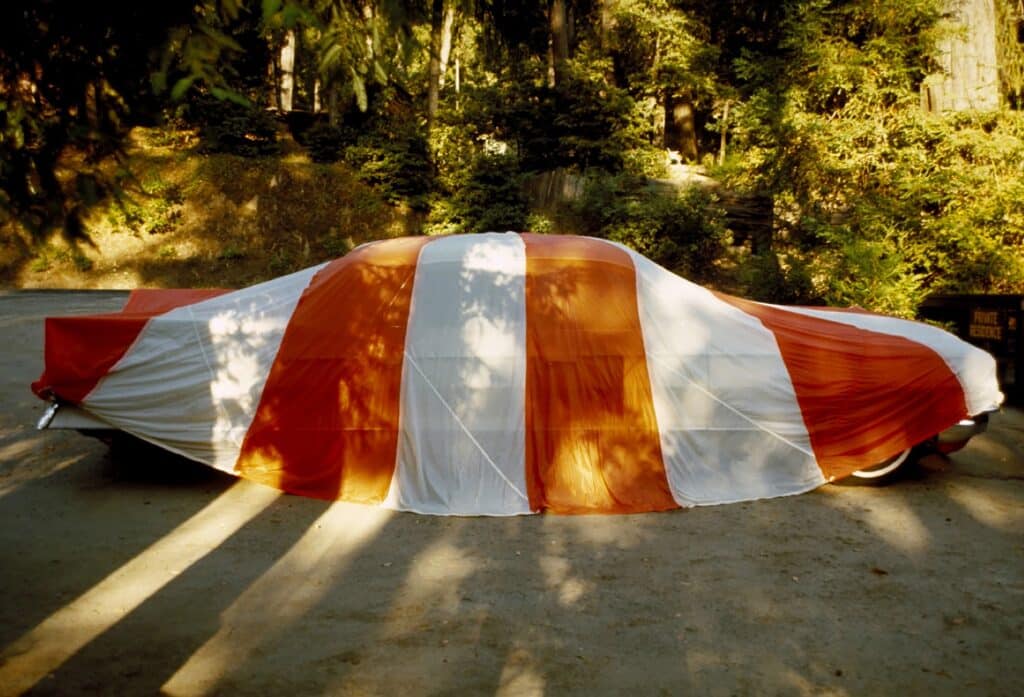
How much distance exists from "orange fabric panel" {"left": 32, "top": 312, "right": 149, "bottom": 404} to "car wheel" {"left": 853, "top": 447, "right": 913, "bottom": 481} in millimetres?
6081

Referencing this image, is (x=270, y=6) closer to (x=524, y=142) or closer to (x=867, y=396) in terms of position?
(x=867, y=396)

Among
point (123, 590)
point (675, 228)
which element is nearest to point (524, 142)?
point (675, 228)

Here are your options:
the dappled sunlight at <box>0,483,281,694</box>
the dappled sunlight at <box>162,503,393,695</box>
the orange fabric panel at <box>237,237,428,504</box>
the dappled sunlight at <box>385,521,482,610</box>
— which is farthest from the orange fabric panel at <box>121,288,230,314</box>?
the dappled sunlight at <box>385,521,482,610</box>

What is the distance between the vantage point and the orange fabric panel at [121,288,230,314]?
278 inches

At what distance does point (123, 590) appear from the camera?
477 centimetres

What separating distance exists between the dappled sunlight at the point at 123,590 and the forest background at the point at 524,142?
7.07ft

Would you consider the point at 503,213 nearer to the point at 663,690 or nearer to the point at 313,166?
the point at 313,166

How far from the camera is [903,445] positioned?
638 cm

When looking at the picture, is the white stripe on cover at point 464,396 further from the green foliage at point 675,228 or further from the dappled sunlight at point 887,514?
the green foliage at point 675,228

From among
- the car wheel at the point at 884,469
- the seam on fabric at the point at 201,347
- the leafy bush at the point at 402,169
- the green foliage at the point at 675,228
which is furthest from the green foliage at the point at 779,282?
the leafy bush at the point at 402,169

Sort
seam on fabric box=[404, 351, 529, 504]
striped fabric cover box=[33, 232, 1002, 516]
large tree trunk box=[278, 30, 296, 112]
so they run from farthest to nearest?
1. large tree trunk box=[278, 30, 296, 112]
2. striped fabric cover box=[33, 232, 1002, 516]
3. seam on fabric box=[404, 351, 529, 504]

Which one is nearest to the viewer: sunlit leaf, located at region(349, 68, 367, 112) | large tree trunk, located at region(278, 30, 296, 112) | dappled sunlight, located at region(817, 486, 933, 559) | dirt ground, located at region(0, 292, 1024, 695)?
sunlit leaf, located at region(349, 68, 367, 112)

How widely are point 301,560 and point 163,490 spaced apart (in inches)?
81.2

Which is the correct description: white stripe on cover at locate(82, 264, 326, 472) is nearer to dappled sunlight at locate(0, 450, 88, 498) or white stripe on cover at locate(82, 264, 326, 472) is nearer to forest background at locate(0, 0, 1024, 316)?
dappled sunlight at locate(0, 450, 88, 498)
